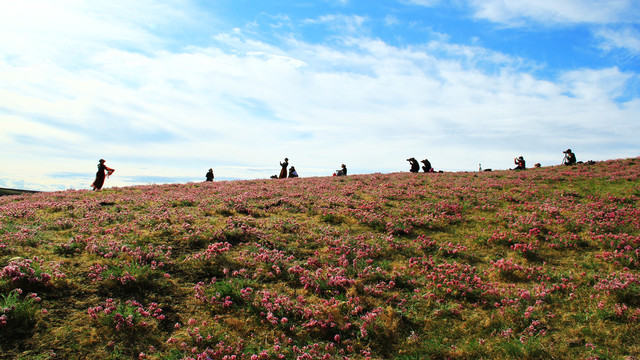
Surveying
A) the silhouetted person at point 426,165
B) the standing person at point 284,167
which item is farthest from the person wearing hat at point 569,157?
the standing person at point 284,167

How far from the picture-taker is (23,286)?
6.95 meters

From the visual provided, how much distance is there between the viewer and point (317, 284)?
8547mm

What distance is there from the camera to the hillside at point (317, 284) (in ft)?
20.5

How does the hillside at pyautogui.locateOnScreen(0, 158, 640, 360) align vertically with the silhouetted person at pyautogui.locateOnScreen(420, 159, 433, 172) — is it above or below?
below

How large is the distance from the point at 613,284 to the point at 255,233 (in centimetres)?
1025

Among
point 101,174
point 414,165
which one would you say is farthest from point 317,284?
point 414,165

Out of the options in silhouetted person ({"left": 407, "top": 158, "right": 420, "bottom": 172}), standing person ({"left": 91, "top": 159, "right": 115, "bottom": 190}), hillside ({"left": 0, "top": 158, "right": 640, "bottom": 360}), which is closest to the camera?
hillside ({"left": 0, "top": 158, "right": 640, "bottom": 360})

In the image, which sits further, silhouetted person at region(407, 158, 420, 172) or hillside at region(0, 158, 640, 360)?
silhouetted person at region(407, 158, 420, 172)

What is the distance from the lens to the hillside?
6234 mm

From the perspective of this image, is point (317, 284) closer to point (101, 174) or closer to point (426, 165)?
point (101, 174)

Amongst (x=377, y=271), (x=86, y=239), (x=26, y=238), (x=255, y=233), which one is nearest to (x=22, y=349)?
(x=86, y=239)

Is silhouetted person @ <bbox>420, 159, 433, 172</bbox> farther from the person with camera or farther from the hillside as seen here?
the hillside

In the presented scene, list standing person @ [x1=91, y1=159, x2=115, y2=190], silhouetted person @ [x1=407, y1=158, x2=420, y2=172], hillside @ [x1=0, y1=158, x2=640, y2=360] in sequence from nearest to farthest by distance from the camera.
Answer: hillside @ [x1=0, y1=158, x2=640, y2=360], standing person @ [x1=91, y1=159, x2=115, y2=190], silhouetted person @ [x1=407, y1=158, x2=420, y2=172]

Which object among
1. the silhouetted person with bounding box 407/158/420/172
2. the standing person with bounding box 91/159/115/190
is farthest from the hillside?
the silhouetted person with bounding box 407/158/420/172
